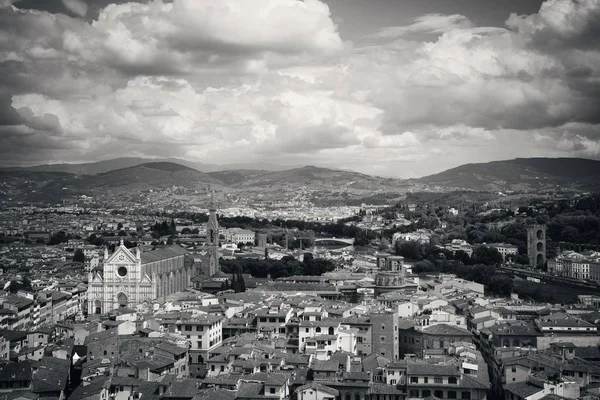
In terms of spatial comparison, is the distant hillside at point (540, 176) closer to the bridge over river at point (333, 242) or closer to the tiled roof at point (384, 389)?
the bridge over river at point (333, 242)

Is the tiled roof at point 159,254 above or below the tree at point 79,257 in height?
above

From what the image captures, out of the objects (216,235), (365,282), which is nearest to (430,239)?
(216,235)

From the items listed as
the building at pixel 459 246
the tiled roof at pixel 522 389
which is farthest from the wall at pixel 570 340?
the building at pixel 459 246

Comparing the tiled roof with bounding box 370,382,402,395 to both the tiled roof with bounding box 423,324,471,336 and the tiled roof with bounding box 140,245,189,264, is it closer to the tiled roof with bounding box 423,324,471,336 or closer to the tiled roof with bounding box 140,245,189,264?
the tiled roof with bounding box 423,324,471,336

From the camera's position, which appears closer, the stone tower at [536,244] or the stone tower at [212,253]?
the stone tower at [212,253]

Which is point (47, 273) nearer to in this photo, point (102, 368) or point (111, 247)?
point (111, 247)

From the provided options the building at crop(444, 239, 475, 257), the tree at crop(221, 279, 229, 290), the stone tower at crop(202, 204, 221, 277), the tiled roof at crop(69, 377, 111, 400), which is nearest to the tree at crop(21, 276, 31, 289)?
the tree at crop(221, 279, 229, 290)

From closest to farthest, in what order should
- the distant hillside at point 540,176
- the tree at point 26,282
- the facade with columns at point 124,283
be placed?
the facade with columns at point 124,283, the tree at point 26,282, the distant hillside at point 540,176

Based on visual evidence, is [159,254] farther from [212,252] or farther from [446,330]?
[446,330]
